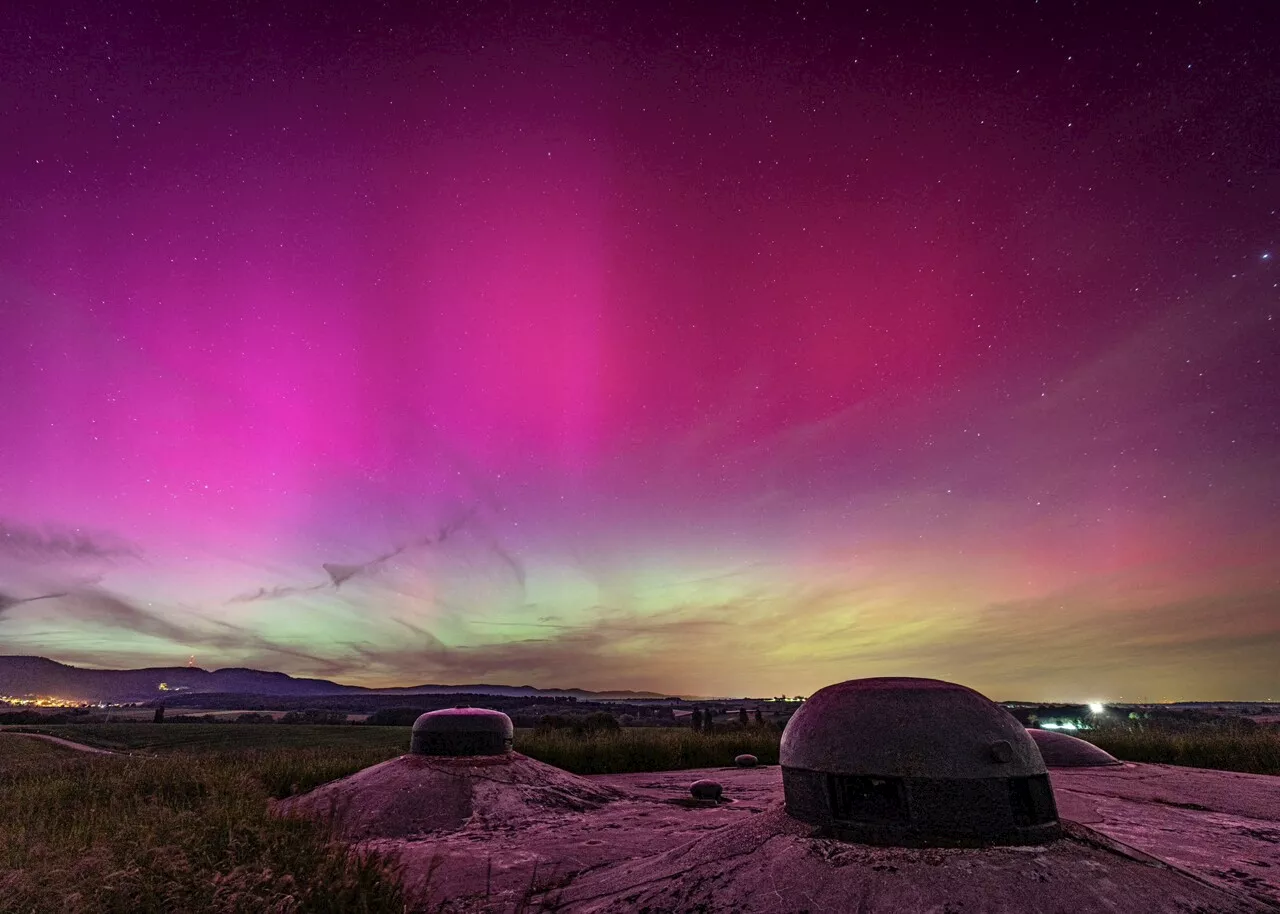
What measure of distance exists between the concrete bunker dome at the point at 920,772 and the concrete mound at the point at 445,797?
8.05m

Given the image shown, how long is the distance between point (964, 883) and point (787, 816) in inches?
102

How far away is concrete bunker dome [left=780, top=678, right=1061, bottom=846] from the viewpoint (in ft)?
23.5

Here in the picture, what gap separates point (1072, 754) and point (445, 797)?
67.8 ft

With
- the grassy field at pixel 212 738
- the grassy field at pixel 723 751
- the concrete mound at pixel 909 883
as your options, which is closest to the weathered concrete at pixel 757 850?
the concrete mound at pixel 909 883

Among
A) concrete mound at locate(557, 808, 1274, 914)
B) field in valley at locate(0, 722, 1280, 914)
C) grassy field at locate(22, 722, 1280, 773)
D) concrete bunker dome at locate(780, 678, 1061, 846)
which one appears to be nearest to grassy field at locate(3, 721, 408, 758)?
grassy field at locate(22, 722, 1280, 773)

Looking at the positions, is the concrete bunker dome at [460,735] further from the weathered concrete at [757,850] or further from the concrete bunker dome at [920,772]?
the concrete bunker dome at [920,772]

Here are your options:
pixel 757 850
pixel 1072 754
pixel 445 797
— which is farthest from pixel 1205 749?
pixel 445 797

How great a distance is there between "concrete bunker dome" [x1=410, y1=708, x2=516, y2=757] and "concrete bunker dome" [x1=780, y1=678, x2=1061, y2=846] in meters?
10.6

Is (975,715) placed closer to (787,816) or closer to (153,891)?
(787,816)

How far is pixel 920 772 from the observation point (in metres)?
7.32

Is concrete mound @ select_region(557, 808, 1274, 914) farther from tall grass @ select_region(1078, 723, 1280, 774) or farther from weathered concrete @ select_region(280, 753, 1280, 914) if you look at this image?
tall grass @ select_region(1078, 723, 1280, 774)

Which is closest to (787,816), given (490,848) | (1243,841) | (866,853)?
(866,853)

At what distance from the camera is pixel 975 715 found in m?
7.89

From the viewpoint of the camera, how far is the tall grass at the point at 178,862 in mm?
6383
